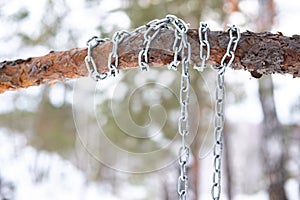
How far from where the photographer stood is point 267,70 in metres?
0.99

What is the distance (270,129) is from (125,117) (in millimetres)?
925

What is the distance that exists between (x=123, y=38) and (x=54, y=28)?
179 centimetres

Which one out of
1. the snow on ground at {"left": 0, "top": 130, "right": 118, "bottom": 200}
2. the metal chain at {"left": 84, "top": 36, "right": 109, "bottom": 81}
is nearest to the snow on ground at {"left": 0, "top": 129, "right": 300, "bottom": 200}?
the snow on ground at {"left": 0, "top": 130, "right": 118, "bottom": 200}

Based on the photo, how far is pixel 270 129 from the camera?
105 inches

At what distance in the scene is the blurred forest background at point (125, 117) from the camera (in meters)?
2.68

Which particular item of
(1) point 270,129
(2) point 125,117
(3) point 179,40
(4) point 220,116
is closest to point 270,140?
(1) point 270,129

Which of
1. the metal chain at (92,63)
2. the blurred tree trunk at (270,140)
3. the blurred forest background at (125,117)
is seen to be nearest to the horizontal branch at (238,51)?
the metal chain at (92,63)

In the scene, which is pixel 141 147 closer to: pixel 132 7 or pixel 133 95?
pixel 133 95

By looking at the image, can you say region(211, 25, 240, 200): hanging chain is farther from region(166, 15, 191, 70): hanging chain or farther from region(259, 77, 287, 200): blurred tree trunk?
region(259, 77, 287, 200): blurred tree trunk

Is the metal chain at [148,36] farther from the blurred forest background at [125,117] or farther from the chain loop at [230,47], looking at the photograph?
the blurred forest background at [125,117]

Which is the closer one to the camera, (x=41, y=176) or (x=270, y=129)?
(x=270, y=129)

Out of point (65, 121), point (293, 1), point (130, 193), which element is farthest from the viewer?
point (130, 193)

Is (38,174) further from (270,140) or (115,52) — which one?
(115,52)

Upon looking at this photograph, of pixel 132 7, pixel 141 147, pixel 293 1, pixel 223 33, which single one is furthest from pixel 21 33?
pixel 223 33
